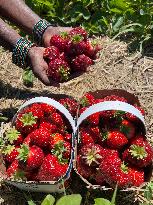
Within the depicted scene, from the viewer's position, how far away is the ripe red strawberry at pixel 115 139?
8.18 feet

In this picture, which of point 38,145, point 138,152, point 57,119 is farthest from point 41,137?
point 138,152

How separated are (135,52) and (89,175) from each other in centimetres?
135

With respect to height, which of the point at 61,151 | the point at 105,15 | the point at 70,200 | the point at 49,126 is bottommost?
the point at 70,200

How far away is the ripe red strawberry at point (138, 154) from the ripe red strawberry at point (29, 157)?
444 millimetres

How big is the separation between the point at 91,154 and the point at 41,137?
0.28m

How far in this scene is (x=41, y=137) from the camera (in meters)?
Answer: 2.51

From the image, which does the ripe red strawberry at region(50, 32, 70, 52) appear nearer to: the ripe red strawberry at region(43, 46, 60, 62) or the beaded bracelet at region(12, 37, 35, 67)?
the ripe red strawberry at region(43, 46, 60, 62)

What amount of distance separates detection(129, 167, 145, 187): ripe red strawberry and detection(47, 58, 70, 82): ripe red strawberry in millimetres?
773

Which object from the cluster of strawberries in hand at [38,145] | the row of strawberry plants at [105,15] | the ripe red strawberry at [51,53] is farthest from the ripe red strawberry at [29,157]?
the row of strawberry plants at [105,15]

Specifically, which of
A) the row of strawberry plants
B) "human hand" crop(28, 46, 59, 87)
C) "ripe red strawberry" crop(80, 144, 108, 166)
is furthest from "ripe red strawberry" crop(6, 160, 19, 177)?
the row of strawberry plants

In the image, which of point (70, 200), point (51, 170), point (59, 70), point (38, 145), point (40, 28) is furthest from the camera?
point (40, 28)

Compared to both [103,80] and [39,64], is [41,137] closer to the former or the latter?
[39,64]

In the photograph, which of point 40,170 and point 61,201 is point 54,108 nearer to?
point 40,170

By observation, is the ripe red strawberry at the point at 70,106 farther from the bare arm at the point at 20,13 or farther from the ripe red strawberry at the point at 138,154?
the bare arm at the point at 20,13
